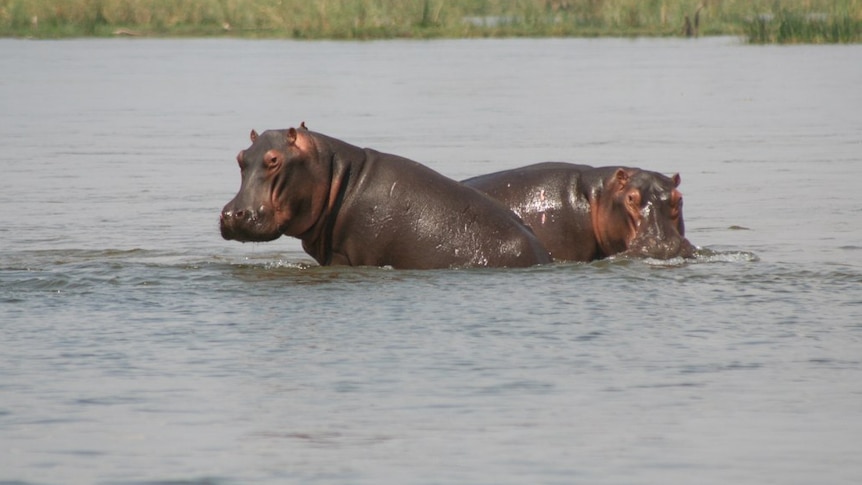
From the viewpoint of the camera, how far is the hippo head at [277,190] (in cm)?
784

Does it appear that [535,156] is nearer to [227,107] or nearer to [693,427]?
[227,107]

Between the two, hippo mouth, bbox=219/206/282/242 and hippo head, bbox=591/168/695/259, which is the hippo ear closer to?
hippo head, bbox=591/168/695/259

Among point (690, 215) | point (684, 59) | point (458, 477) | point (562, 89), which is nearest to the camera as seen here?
point (458, 477)

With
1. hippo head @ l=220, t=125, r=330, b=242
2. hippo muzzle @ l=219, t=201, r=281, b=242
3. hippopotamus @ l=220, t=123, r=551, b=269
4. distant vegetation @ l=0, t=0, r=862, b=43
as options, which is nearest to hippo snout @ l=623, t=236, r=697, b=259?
hippopotamus @ l=220, t=123, r=551, b=269

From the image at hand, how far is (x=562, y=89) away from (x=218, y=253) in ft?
A: 50.4

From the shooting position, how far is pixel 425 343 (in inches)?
261

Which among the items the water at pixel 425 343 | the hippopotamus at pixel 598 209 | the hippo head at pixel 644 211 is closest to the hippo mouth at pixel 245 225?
the water at pixel 425 343

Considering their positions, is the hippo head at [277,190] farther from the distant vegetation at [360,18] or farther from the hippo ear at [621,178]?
the distant vegetation at [360,18]

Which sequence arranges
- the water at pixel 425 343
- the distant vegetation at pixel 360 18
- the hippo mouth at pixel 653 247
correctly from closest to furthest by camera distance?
the water at pixel 425 343 → the hippo mouth at pixel 653 247 → the distant vegetation at pixel 360 18

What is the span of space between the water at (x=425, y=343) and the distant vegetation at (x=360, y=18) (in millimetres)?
23913

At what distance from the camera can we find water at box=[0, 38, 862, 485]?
Answer: 4.91m

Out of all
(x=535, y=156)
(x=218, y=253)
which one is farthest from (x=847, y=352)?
(x=535, y=156)

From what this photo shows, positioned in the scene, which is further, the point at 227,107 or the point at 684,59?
the point at 684,59

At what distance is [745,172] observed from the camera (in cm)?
1395
